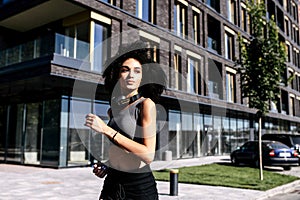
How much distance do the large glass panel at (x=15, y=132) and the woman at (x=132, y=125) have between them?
15.6 m

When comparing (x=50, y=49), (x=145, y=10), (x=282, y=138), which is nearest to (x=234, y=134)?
(x=282, y=138)

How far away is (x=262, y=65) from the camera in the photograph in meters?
11.5

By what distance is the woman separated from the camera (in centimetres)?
183

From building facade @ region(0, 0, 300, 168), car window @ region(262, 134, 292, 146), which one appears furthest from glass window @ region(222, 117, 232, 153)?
car window @ region(262, 134, 292, 146)

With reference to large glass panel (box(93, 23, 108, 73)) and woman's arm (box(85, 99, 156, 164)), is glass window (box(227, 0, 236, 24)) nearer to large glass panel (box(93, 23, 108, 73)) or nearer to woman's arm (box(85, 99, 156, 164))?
large glass panel (box(93, 23, 108, 73))

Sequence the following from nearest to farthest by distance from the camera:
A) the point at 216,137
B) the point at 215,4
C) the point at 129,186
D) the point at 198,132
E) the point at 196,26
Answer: the point at 129,186, the point at 198,132, the point at 196,26, the point at 216,137, the point at 215,4

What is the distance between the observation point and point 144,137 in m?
1.83

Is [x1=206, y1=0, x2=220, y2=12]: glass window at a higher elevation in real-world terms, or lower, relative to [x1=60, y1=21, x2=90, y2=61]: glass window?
higher

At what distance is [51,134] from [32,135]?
188 cm

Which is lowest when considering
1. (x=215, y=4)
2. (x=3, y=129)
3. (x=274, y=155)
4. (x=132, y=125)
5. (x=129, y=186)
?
(x=274, y=155)

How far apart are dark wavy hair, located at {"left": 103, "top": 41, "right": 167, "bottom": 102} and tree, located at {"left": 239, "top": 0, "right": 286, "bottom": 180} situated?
32.2 ft

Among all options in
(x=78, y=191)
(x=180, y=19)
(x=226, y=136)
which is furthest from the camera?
(x=226, y=136)

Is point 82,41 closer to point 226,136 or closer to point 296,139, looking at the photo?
point 296,139

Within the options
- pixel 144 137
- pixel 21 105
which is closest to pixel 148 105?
pixel 144 137
